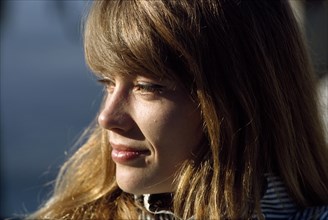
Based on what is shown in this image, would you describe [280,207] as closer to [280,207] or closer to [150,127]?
[280,207]

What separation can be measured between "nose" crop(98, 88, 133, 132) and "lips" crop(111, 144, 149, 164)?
0.15 feet

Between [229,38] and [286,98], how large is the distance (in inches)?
7.8

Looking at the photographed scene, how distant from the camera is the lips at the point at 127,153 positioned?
1.59 metres

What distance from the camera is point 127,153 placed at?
1.60 m

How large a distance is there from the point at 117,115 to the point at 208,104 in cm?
19

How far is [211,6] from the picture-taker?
158 cm

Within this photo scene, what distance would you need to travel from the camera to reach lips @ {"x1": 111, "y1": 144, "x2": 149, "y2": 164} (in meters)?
1.59

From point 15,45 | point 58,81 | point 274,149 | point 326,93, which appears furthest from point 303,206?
point 15,45

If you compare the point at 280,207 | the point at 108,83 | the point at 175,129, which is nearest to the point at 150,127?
the point at 175,129

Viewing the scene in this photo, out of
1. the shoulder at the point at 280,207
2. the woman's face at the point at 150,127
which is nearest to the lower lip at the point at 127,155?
the woman's face at the point at 150,127

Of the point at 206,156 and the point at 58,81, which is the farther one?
the point at 58,81

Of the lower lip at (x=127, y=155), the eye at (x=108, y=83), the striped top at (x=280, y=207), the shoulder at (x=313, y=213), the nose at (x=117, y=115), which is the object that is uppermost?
the eye at (x=108, y=83)

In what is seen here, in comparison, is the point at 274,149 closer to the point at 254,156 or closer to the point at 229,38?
the point at 254,156

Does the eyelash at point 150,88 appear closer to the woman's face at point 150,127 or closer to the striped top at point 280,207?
the woman's face at point 150,127
